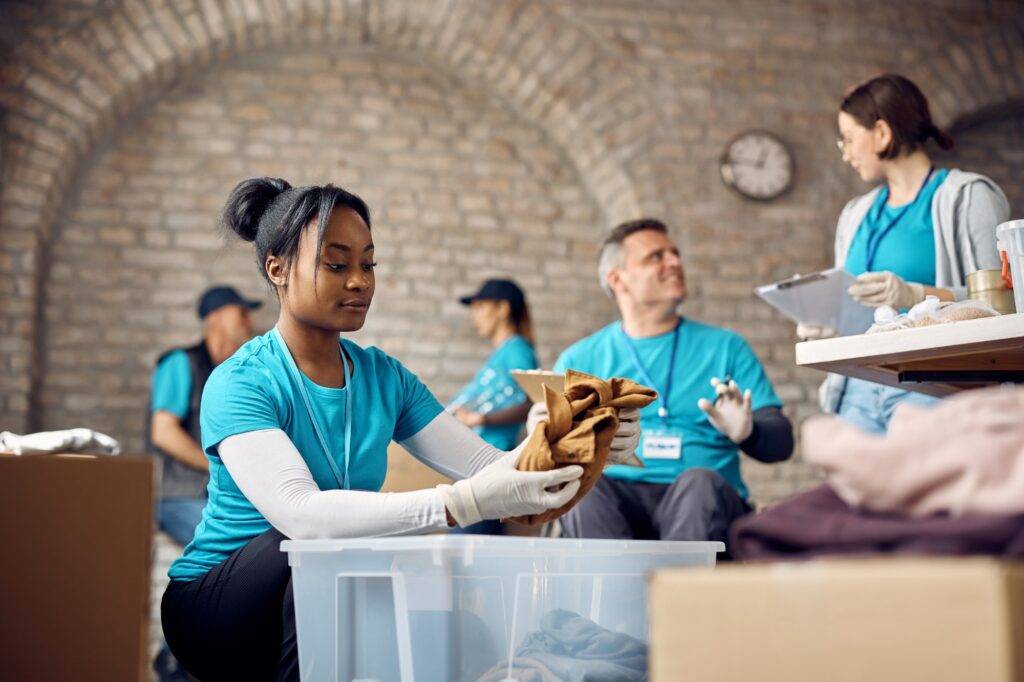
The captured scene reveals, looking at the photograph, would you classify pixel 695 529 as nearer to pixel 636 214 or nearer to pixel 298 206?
pixel 298 206

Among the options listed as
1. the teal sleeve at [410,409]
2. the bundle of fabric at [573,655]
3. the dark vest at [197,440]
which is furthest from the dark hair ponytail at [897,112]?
the dark vest at [197,440]

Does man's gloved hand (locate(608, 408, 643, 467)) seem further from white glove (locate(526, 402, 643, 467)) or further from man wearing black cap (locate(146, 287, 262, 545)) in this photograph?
man wearing black cap (locate(146, 287, 262, 545))

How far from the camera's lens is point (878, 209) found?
9.53 feet

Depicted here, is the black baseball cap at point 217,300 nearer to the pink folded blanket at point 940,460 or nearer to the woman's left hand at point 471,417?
the woman's left hand at point 471,417

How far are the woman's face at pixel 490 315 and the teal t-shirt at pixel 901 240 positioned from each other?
2054 millimetres

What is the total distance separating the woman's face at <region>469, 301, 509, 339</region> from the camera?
15.6 feet

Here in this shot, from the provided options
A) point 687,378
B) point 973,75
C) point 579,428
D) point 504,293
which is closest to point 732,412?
point 687,378

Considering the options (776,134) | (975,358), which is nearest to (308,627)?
(975,358)

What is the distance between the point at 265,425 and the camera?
1717 millimetres

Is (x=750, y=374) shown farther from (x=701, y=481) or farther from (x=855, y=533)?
(x=855, y=533)

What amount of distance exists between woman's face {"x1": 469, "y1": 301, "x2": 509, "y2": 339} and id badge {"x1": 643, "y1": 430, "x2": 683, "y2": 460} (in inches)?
73.1

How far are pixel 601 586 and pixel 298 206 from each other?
0.82 meters

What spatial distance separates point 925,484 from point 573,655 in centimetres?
81

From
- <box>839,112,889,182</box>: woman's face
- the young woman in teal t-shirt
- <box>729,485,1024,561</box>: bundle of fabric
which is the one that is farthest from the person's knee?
<box>729,485,1024,561</box>: bundle of fabric
